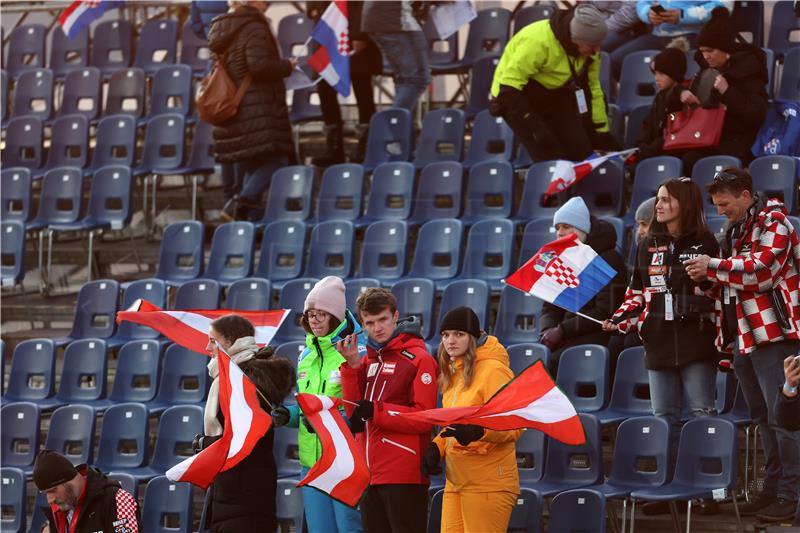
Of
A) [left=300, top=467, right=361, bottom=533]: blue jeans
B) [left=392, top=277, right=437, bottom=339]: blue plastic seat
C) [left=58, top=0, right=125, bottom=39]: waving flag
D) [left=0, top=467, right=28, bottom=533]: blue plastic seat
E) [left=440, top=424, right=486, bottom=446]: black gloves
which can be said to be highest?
[left=58, top=0, right=125, bottom=39]: waving flag

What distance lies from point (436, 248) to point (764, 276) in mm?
3718

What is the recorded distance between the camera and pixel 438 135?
12.7m

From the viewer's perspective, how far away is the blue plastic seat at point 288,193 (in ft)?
40.9

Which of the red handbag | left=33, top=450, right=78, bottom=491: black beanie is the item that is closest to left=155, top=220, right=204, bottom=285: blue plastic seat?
the red handbag

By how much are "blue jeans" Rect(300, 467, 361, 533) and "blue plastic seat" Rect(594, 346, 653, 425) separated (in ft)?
6.65

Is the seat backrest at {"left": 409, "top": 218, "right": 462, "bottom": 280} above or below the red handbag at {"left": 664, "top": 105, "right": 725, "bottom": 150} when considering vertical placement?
below

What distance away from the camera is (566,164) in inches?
437

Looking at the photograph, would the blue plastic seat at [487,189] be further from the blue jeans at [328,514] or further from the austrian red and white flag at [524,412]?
the austrian red and white flag at [524,412]

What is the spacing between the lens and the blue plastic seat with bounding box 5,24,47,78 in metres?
16.5

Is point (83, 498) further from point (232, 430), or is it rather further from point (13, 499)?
point (13, 499)

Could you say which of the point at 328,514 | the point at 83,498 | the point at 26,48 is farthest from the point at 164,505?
the point at 26,48

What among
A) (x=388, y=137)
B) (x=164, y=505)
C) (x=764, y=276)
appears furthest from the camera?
(x=388, y=137)

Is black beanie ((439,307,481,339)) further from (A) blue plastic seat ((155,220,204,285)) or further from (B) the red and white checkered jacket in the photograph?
(A) blue plastic seat ((155,220,204,285))

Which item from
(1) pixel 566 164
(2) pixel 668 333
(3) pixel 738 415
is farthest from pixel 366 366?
(1) pixel 566 164
